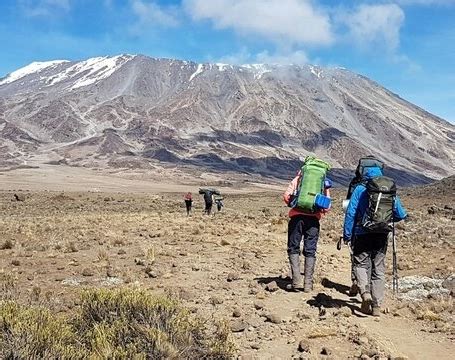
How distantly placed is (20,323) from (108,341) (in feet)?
2.50

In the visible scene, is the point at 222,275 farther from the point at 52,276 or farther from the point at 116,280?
the point at 52,276

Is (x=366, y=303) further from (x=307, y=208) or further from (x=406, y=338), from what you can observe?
(x=307, y=208)

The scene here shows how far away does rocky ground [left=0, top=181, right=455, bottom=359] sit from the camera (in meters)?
6.36

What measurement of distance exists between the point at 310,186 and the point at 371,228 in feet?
4.28

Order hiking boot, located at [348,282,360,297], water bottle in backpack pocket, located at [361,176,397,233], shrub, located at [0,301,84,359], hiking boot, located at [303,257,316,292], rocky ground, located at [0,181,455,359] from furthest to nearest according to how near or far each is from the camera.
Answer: hiking boot, located at [348,282,360,297] → hiking boot, located at [303,257,316,292] → water bottle in backpack pocket, located at [361,176,397,233] → rocky ground, located at [0,181,455,359] → shrub, located at [0,301,84,359]

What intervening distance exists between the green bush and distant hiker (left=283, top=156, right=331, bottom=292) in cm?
268

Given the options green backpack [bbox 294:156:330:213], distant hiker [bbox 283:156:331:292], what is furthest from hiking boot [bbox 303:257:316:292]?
green backpack [bbox 294:156:330:213]

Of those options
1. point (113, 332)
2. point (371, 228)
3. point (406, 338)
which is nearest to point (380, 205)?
point (371, 228)

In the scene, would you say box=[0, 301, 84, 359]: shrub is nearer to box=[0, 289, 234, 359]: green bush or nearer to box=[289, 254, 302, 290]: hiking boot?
box=[0, 289, 234, 359]: green bush

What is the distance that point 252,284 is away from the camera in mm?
9016

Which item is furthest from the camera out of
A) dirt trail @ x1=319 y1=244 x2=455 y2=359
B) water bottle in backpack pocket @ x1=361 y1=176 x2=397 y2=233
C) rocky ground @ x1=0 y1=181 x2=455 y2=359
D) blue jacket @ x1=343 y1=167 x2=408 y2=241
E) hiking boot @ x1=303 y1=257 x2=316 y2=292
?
hiking boot @ x1=303 y1=257 x2=316 y2=292

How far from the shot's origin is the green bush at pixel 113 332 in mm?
4426

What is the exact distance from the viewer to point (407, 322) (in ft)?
24.4

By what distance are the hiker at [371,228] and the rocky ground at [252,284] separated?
383mm
